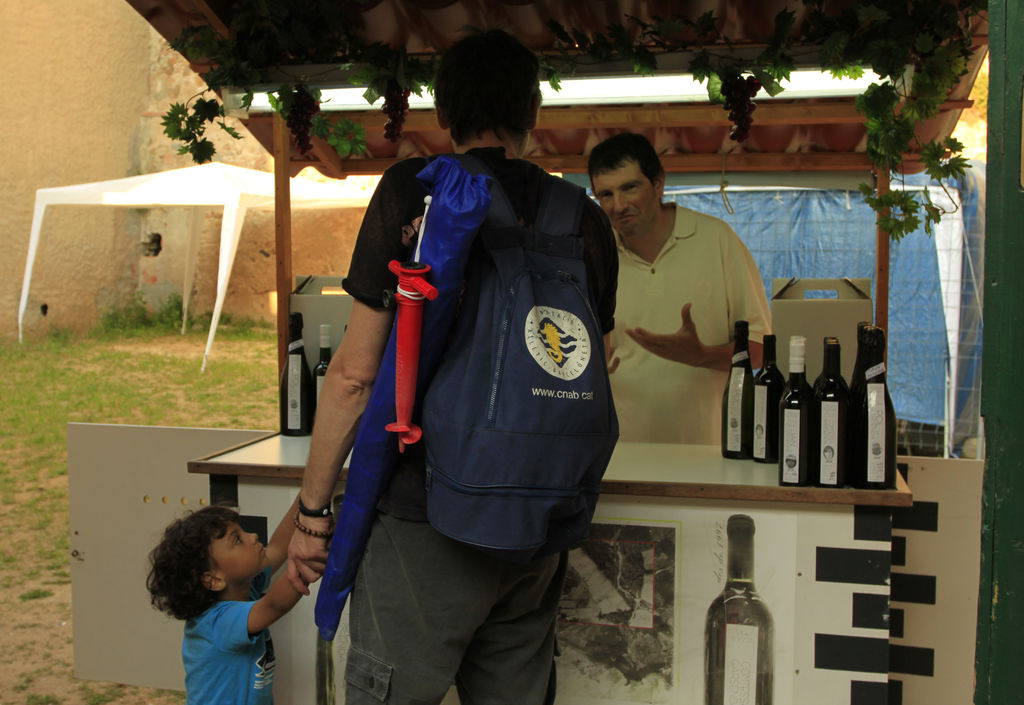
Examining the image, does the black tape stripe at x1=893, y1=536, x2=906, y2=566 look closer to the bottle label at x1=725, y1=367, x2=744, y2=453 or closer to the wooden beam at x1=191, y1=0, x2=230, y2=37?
the bottle label at x1=725, y1=367, x2=744, y2=453

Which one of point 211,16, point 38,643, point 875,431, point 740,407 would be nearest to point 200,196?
point 38,643

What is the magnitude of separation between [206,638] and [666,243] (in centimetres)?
206

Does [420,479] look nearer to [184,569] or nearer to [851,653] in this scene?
[184,569]

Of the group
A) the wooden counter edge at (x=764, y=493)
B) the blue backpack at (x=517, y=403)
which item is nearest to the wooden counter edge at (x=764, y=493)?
the wooden counter edge at (x=764, y=493)

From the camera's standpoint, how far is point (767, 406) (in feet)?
7.27

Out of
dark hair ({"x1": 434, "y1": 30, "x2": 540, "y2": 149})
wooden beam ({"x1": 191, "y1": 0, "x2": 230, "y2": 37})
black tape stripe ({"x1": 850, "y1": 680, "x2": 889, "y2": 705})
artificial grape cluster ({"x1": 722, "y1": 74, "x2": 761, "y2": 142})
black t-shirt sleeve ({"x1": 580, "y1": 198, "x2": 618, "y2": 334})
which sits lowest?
black tape stripe ({"x1": 850, "y1": 680, "x2": 889, "y2": 705})

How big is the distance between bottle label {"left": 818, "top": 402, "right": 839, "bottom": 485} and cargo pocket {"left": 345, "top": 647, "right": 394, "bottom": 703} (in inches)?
42.8

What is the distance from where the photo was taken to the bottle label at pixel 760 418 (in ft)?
7.25

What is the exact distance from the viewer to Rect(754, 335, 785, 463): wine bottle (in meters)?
2.21

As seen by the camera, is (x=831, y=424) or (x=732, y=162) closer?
(x=831, y=424)

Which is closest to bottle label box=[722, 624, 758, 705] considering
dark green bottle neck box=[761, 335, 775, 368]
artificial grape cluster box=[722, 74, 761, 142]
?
dark green bottle neck box=[761, 335, 775, 368]

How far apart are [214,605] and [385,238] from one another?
108 centimetres

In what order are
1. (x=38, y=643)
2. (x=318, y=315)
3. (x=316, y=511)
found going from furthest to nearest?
(x=38, y=643), (x=318, y=315), (x=316, y=511)

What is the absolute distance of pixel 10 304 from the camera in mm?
10938
